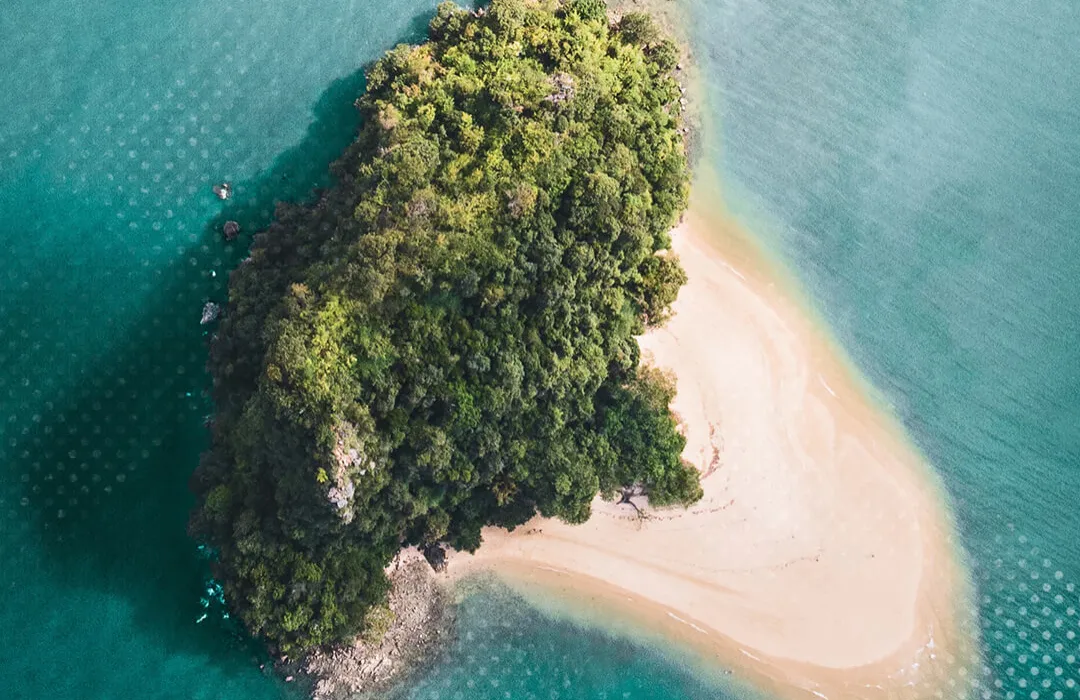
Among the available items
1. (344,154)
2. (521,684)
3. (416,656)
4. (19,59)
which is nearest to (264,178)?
(344,154)

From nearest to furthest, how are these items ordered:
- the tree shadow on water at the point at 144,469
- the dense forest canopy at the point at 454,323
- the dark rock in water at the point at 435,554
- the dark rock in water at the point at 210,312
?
the dense forest canopy at the point at 454,323 < the dark rock in water at the point at 435,554 < the tree shadow on water at the point at 144,469 < the dark rock in water at the point at 210,312

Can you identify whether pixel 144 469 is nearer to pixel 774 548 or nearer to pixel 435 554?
pixel 435 554

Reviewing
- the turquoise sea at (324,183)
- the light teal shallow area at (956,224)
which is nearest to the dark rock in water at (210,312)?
the turquoise sea at (324,183)

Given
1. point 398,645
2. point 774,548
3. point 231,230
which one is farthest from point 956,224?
point 231,230

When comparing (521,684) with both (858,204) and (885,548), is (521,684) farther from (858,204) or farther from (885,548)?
(858,204)

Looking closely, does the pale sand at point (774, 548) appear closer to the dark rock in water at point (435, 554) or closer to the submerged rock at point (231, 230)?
the dark rock in water at point (435, 554)
